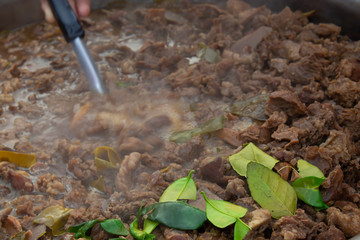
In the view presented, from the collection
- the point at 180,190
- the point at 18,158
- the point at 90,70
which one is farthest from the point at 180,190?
the point at 90,70

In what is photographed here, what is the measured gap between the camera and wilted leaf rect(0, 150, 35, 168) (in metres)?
2.02

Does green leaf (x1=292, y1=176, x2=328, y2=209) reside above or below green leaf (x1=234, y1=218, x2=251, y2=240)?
below

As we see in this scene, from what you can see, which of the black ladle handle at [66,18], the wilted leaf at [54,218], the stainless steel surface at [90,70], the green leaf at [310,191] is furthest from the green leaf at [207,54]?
the wilted leaf at [54,218]

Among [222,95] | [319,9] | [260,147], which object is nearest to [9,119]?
[222,95]

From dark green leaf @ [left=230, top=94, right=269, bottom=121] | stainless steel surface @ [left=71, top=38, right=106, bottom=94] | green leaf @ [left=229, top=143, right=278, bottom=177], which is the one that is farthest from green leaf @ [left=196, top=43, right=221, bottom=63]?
green leaf @ [left=229, top=143, right=278, bottom=177]

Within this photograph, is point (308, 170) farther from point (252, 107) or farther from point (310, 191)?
point (252, 107)

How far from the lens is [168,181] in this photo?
1.82 metres

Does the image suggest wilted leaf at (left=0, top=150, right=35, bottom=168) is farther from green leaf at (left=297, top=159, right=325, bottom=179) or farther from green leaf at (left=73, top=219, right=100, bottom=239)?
green leaf at (left=297, top=159, right=325, bottom=179)

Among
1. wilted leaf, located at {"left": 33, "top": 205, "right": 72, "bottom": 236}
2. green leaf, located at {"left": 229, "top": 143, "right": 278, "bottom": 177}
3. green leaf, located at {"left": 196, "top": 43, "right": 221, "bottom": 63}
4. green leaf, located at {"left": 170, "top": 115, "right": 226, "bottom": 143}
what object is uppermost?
green leaf, located at {"left": 196, "top": 43, "right": 221, "bottom": 63}

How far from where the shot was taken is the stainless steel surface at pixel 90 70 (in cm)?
245

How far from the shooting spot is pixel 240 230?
4.73 ft

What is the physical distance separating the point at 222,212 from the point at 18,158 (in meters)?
1.13

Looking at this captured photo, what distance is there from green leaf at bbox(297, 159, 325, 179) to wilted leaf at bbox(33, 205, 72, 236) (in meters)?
1.03

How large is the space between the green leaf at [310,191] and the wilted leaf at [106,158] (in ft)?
2.88
